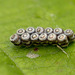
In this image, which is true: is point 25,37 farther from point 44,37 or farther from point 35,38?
point 44,37

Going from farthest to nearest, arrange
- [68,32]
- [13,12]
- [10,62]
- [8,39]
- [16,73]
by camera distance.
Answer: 1. [13,12]
2. [8,39]
3. [68,32]
4. [10,62]
5. [16,73]

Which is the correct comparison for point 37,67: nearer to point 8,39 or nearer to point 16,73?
point 16,73

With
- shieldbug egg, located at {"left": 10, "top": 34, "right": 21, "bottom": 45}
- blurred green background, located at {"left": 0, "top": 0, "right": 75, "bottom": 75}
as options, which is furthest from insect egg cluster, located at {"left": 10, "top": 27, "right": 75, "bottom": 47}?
blurred green background, located at {"left": 0, "top": 0, "right": 75, "bottom": 75}

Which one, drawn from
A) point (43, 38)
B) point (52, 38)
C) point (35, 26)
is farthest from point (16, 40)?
point (35, 26)

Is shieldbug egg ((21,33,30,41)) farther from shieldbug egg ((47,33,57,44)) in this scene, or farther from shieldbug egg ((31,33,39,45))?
shieldbug egg ((47,33,57,44))

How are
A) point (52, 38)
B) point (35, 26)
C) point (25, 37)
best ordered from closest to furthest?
1. point (52, 38)
2. point (25, 37)
3. point (35, 26)

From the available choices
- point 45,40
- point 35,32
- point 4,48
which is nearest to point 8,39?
point 4,48

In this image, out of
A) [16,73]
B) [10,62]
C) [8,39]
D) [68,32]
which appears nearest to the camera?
[16,73]
